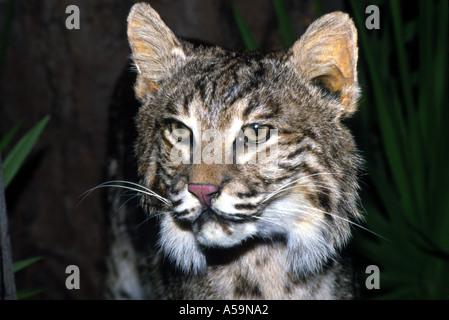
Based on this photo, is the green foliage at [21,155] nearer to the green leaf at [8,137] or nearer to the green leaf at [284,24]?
the green leaf at [8,137]

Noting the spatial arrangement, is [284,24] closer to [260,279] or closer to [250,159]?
[250,159]

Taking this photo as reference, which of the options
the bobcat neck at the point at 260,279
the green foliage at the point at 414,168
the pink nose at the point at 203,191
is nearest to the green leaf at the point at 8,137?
the bobcat neck at the point at 260,279

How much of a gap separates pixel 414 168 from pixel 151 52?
202cm

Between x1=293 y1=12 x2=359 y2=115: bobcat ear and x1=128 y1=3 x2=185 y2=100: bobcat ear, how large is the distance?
2.15 feet

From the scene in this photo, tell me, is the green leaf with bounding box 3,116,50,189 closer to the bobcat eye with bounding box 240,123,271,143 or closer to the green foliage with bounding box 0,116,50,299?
the green foliage with bounding box 0,116,50,299

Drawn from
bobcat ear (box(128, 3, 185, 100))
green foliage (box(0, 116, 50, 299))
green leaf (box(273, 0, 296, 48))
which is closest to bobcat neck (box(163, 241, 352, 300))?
bobcat ear (box(128, 3, 185, 100))

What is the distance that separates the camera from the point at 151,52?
10.6 feet

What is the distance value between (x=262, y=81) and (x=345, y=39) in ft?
1.42

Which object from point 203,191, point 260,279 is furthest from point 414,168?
point 203,191

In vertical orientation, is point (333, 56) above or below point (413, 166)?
above

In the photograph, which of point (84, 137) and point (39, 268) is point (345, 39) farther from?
point (39, 268)

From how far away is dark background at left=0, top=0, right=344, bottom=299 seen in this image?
14.0 feet
